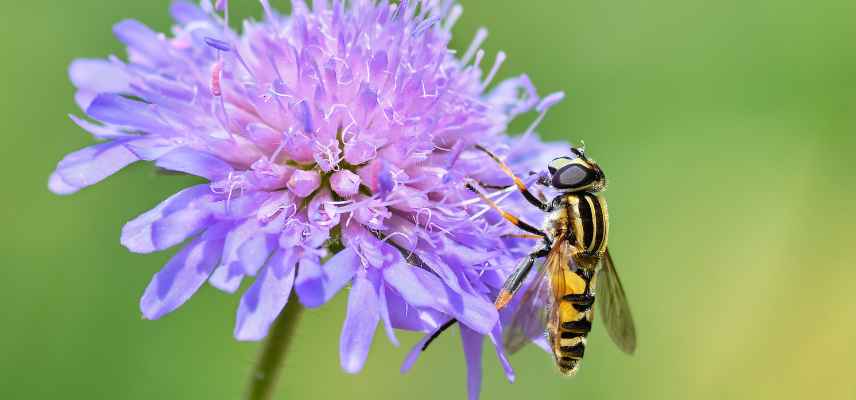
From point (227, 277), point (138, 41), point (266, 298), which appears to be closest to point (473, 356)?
point (266, 298)

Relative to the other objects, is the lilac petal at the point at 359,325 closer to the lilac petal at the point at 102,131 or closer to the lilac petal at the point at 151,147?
the lilac petal at the point at 151,147

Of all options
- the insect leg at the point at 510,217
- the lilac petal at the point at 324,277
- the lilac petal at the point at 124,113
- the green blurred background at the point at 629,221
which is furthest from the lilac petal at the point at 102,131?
the green blurred background at the point at 629,221

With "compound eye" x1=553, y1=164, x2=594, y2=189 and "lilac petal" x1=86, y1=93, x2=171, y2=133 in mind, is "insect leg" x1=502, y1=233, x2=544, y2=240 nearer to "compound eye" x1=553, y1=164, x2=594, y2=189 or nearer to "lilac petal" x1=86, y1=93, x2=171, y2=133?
"compound eye" x1=553, y1=164, x2=594, y2=189

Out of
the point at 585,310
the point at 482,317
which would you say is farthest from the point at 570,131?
the point at 482,317

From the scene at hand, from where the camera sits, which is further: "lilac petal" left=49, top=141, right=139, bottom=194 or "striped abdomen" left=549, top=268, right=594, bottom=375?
"striped abdomen" left=549, top=268, right=594, bottom=375

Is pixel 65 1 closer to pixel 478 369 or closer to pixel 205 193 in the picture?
pixel 205 193

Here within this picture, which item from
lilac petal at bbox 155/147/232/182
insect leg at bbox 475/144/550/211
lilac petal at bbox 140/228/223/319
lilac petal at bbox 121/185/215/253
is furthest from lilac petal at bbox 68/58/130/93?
insect leg at bbox 475/144/550/211
